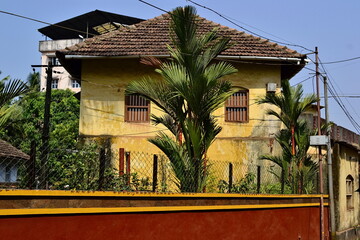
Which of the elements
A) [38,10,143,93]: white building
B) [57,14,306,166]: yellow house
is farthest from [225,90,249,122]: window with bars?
[38,10,143,93]: white building

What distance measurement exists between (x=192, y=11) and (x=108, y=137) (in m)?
9.18

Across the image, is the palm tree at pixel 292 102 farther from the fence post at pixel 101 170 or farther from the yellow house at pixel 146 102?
the fence post at pixel 101 170

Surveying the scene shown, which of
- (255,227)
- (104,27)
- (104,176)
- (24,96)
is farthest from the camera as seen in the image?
(104,27)

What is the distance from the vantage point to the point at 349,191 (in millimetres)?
23781

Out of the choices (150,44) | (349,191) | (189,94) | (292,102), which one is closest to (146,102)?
(150,44)

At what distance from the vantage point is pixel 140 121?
18.9 m

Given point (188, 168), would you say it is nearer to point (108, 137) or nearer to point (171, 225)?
point (171, 225)

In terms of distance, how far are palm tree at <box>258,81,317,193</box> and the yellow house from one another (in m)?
1.49

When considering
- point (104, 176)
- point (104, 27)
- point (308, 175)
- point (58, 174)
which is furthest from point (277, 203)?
point (104, 27)

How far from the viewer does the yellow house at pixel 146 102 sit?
61.5 feet

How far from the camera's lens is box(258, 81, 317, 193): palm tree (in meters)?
16.6

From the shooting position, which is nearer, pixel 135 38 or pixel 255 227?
pixel 255 227

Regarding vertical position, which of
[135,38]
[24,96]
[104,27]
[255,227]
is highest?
[104,27]

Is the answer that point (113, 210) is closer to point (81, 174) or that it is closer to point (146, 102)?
point (81, 174)
